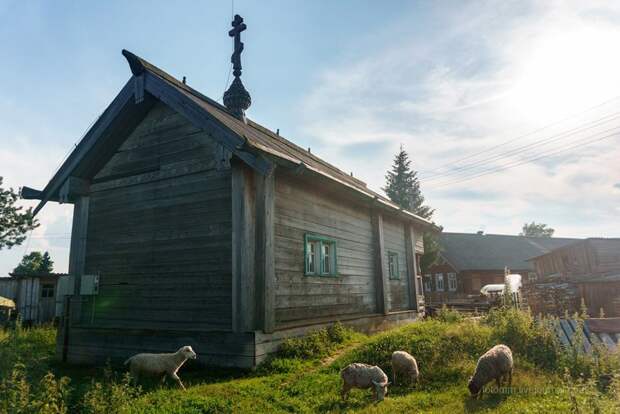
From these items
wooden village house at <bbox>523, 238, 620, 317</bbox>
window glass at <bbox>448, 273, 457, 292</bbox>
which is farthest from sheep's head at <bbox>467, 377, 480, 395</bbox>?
window glass at <bbox>448, 273, 457, 292</bbox>

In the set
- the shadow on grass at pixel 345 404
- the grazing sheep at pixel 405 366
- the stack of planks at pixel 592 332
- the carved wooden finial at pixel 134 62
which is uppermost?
the carved wooden finial at pixel 134 62

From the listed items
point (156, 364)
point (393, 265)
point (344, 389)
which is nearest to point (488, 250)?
point (393, 265)

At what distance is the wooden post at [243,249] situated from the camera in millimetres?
8234

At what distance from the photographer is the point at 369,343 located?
28.6 feet

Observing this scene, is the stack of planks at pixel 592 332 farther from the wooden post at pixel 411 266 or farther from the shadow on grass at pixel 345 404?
the wooden post at pixel 411 266

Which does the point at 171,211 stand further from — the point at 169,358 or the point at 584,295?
the point at 584,295

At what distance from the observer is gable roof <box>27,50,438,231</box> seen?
8.42 m

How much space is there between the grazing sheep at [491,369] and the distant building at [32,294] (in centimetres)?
2372

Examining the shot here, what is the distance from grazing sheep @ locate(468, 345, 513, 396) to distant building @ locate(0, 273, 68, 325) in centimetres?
2372

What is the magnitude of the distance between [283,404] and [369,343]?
10.4 ft

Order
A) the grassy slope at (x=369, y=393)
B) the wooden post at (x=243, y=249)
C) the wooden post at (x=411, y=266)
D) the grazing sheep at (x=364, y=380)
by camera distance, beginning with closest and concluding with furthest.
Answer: the grassy slope at (x=369, y=393), the grazing sheep at (x=364, y=380), the wooden post at (x=243, y=249), the wooden post at (x=411, y=266)

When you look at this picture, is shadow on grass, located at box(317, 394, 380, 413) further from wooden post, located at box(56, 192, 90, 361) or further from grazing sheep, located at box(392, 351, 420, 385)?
wooden post, located at box(56, 192, 90, 361)

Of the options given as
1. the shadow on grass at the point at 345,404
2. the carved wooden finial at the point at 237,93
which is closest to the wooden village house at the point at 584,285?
the shadow on grass at the point at 345,404

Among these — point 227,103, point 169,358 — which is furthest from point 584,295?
point 169,358
